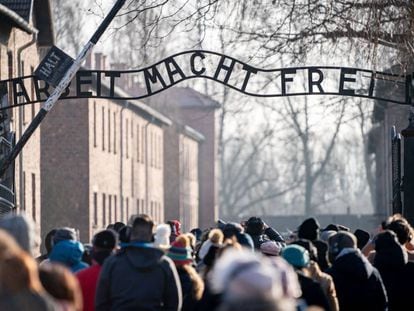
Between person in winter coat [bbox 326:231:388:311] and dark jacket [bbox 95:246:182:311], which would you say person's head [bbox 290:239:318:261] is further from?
dark jacket [bbox 95:246:182:311]

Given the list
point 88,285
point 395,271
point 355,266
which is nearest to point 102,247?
point 88,285

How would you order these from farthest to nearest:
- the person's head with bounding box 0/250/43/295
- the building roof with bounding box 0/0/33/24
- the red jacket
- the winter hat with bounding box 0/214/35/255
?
1. the building roof with bounding box 0/0/33/24
2. the red jacket
3. the winter hat with bounding box 0/214/35/255
4. the person's head with bounding box 0/250/43/295

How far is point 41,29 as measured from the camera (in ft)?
136

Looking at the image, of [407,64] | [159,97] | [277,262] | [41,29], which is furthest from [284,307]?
[159,97]

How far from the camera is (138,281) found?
1203 cm

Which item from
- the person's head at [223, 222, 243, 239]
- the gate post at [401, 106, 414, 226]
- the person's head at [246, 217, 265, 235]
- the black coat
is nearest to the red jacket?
the person's head at [223, 222, 243, 239]

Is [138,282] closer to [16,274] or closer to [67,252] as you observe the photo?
[67,252]

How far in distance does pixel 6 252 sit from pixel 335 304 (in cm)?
567

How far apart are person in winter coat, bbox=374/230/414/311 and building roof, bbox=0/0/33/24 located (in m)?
24.6

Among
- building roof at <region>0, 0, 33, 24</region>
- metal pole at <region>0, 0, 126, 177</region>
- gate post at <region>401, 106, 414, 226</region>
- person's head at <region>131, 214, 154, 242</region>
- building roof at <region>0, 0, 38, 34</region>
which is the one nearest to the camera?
person's head at <region>131, 214, 154, 242</region>

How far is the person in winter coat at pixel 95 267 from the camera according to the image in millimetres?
12312

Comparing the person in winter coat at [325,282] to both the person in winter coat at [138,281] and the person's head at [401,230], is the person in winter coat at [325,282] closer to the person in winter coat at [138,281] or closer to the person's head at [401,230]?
the person in winter coat at [138,281]

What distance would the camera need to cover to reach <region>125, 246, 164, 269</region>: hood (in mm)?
11992

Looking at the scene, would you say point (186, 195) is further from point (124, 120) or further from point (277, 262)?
point (277, 262)
